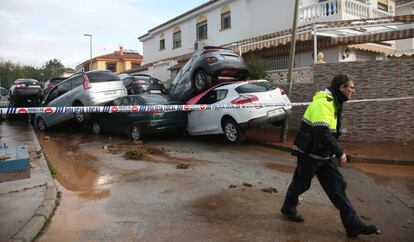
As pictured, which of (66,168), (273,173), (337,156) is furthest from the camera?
(66,168)

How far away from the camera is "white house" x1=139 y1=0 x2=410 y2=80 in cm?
1537

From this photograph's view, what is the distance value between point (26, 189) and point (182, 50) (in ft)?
67.1

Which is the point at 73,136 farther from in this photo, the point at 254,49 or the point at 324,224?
the point at 324,224

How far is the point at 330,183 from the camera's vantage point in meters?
4.63

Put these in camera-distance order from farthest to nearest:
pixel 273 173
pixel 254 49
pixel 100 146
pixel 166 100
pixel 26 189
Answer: pixel 254 49 < pixel 166 100 < pixel 100 146 < pixel 273 173 < pixel 26 189

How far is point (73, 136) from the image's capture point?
1317 cm

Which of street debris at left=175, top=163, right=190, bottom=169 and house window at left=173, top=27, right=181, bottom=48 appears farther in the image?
house window at left=173, top=27, right=181, bottom=48

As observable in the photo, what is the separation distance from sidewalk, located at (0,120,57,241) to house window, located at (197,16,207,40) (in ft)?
54.3

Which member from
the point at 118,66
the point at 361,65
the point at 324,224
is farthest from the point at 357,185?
the point at 118,66

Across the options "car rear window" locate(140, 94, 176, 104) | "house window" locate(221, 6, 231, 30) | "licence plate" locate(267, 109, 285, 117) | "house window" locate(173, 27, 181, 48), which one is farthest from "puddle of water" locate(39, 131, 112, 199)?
"house window" locate(173, 27, 181, 48)

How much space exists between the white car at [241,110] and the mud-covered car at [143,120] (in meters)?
0.88

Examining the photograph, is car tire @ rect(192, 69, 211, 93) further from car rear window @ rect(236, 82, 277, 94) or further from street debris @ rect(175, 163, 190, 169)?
street debris @ rect(175, 163, 190, 169)

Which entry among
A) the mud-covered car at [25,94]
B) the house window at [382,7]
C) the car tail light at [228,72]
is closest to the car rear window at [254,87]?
the car tail light at [228,72]

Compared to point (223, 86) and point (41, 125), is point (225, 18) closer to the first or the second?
point (41, 125)
